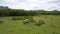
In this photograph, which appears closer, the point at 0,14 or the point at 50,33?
the point at 50,33

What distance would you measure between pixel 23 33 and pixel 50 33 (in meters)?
3.22

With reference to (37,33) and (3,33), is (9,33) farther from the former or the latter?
(37,33)

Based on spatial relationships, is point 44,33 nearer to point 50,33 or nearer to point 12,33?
point 50,33

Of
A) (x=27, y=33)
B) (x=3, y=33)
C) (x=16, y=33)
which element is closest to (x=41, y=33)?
(x=27, y=33)

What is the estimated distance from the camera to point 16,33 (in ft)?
52.7

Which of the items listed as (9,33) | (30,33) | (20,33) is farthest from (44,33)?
(9,33)

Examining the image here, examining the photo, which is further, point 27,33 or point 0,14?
point 0,14

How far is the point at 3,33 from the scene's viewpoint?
16.2 meters

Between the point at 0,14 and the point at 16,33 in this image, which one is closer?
the point at 16,33

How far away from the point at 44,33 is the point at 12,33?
3812 mm

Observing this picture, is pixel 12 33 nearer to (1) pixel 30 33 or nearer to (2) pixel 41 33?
(1) pixel 30 33

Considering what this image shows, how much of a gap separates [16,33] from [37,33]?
2489 mm

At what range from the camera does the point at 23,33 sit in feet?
53.3

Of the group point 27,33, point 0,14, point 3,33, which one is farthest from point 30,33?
point 0,14
